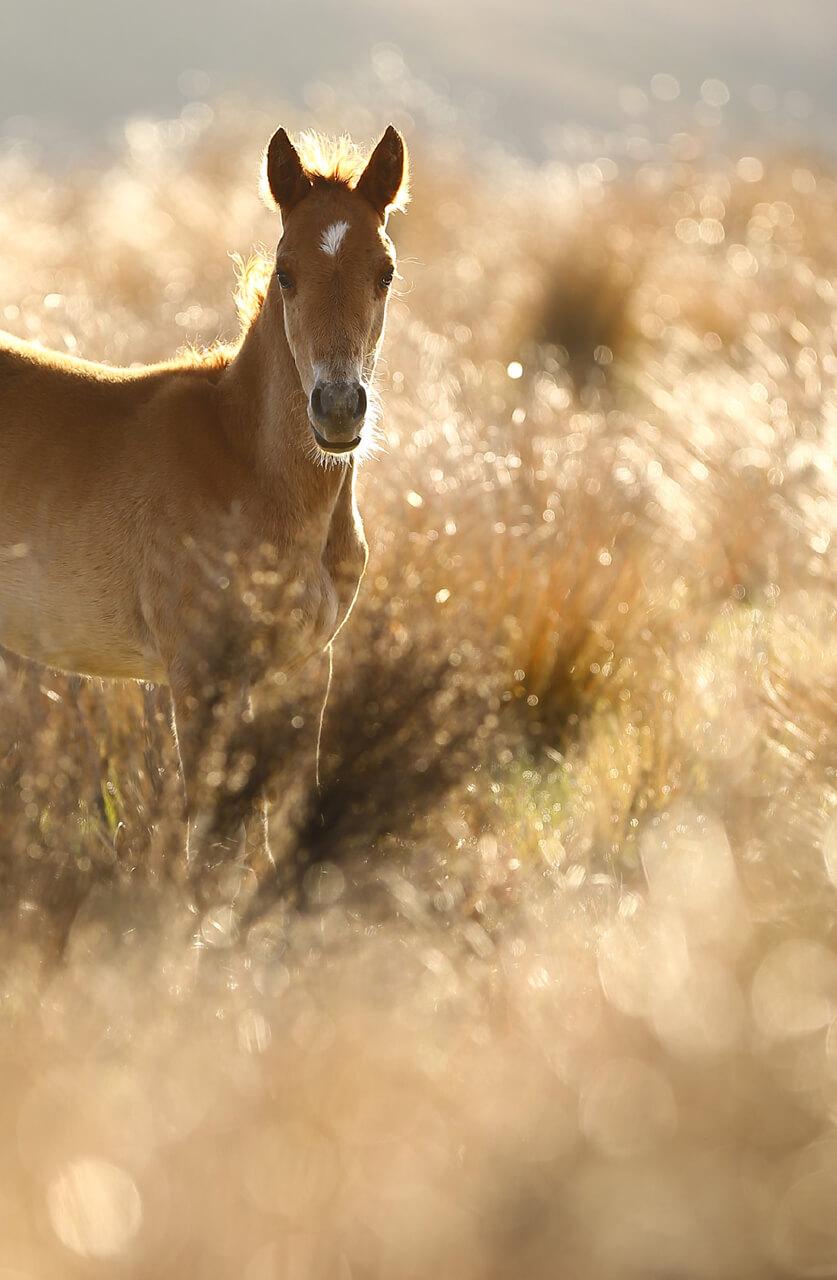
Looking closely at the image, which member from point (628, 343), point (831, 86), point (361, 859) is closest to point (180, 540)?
point (361, 859)

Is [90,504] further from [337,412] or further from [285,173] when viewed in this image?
[285,173]

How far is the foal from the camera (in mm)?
4461

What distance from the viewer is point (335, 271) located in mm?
4402

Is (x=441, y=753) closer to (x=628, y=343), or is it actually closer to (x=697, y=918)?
(x=697, y=918)

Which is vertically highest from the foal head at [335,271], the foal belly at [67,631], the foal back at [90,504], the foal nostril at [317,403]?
the foal head at [335,271]

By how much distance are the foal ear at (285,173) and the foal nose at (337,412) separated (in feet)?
3.01

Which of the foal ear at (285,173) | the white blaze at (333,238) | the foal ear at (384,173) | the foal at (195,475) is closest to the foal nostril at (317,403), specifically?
the foal at (195,475)

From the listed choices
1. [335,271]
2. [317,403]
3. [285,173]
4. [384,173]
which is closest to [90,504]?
[317,403]

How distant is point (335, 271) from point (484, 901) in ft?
6.56

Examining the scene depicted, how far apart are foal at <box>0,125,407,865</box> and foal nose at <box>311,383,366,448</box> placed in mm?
180

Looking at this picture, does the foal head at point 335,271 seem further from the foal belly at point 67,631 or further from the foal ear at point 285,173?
the foal belly at point 67,631

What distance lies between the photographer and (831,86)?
127 metres

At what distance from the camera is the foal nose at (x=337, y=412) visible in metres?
4.14

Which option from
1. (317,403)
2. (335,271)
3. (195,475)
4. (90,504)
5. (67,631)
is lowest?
(67,631)
